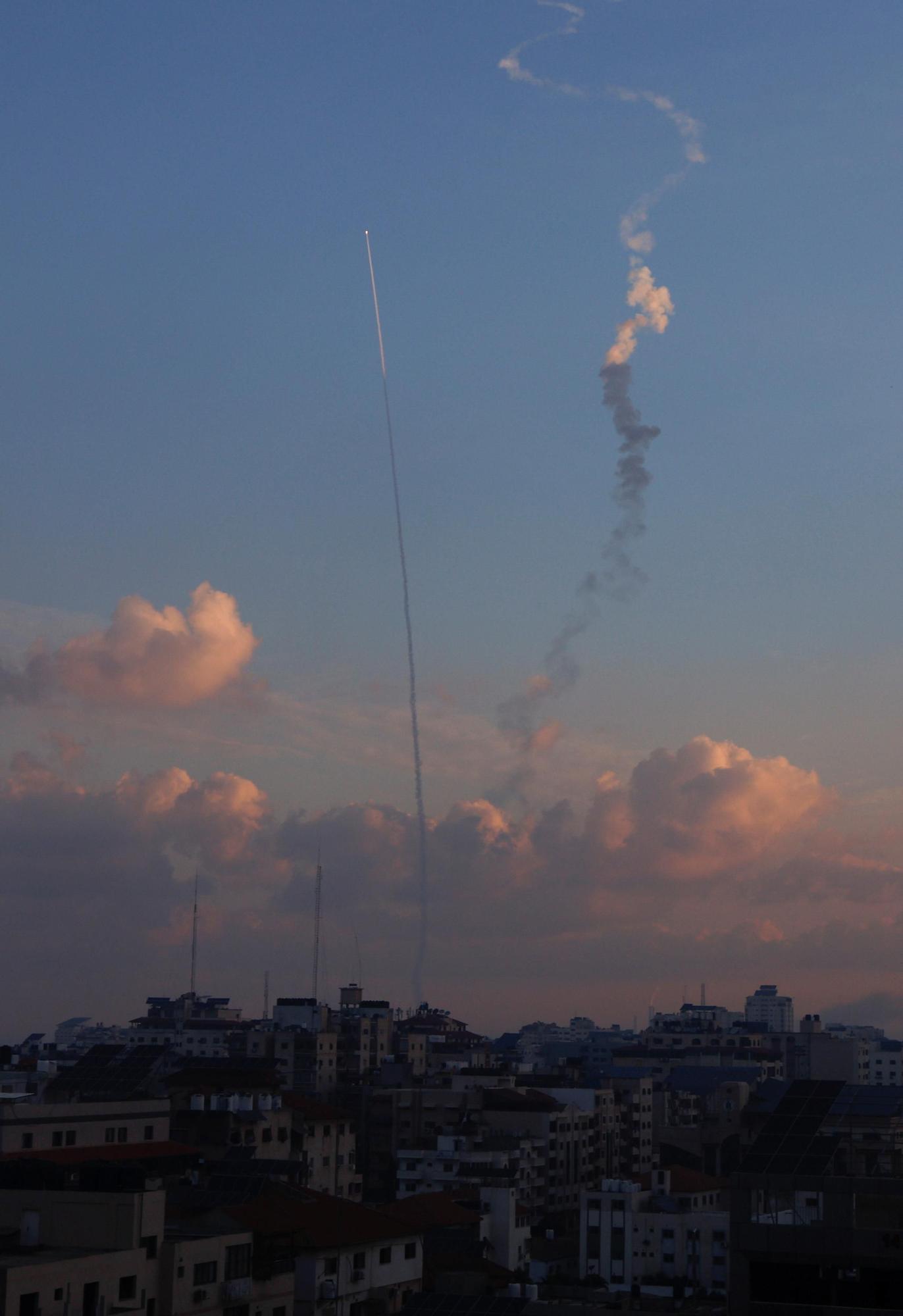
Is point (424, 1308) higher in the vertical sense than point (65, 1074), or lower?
lower

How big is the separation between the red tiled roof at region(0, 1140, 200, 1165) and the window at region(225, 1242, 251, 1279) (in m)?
13.6

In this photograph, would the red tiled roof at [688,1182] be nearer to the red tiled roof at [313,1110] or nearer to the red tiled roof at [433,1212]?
the red tiled roof at [433,1212]

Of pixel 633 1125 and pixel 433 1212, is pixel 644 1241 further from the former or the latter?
pixel 633 1125

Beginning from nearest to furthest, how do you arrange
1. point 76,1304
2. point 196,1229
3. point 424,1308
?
1. point 76,1304
2. point 424,1308
3. point 196,1229

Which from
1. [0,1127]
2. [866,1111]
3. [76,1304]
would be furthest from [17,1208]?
[866,1111]

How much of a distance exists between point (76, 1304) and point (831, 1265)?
22.6 m

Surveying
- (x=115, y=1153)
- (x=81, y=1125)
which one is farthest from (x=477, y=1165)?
(x=115, y=1153)

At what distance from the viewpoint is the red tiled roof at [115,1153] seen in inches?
2884

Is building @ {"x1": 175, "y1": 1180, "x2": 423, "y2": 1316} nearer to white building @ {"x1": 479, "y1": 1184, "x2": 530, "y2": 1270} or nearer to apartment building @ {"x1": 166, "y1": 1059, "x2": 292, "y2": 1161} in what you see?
apartment building @ {"x1": 166, "y1": 1059, "x2": 292, "y2": 1161}

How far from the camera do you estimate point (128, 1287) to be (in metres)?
51.4

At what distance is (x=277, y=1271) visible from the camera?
200ft

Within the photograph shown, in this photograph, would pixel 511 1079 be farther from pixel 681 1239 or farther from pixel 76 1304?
pixel 76 1304

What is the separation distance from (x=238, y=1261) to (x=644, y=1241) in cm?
5260

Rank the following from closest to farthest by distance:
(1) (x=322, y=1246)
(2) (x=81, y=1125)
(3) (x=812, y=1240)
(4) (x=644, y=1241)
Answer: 1. (3) (x=812, y=1240)
2. (1) (x=322, y=1246)
3. (2) (x=81, y=1125)
4. (4) (x=644, y=1241)
